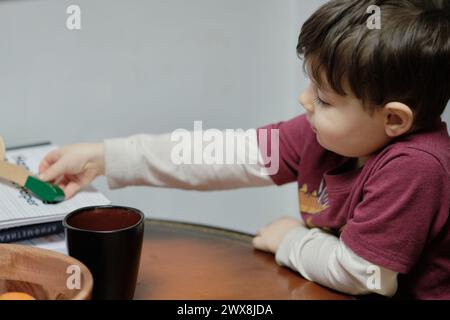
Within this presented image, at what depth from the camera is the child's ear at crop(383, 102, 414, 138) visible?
664 millimetres

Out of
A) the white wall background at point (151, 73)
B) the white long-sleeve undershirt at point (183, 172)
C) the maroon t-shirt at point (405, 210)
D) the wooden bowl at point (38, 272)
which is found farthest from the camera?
the white wall background at point (151, 73)

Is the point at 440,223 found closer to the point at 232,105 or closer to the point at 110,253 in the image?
the point at 110,253

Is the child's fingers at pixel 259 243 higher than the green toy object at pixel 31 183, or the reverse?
the green toy object at pixel 31 183

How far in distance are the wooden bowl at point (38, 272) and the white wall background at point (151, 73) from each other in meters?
0.39

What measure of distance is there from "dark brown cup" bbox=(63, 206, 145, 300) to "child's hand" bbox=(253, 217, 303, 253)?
0.22 m

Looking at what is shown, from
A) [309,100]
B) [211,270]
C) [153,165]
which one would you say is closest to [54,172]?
[153,165]

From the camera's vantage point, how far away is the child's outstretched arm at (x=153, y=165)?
0.86m

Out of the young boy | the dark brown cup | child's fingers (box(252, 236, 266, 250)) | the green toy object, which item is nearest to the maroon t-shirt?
the young boy

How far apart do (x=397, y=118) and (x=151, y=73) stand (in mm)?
516

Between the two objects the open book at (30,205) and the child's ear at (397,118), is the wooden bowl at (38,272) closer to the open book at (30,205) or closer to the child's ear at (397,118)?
the open book at (30,205)

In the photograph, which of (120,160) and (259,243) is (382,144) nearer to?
(259,243)

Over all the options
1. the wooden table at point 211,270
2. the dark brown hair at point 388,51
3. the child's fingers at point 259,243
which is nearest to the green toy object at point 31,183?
the wooden table at point 211,270

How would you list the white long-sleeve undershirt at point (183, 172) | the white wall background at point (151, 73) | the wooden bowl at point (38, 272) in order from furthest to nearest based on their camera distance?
the white wall background at point (151, 73), the white long-sleeve undershirt at point (183, 172), the wooden bowl at point (38, 272)

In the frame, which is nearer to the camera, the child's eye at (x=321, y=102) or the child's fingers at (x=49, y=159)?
the child's eye at (x=321, y=102)
